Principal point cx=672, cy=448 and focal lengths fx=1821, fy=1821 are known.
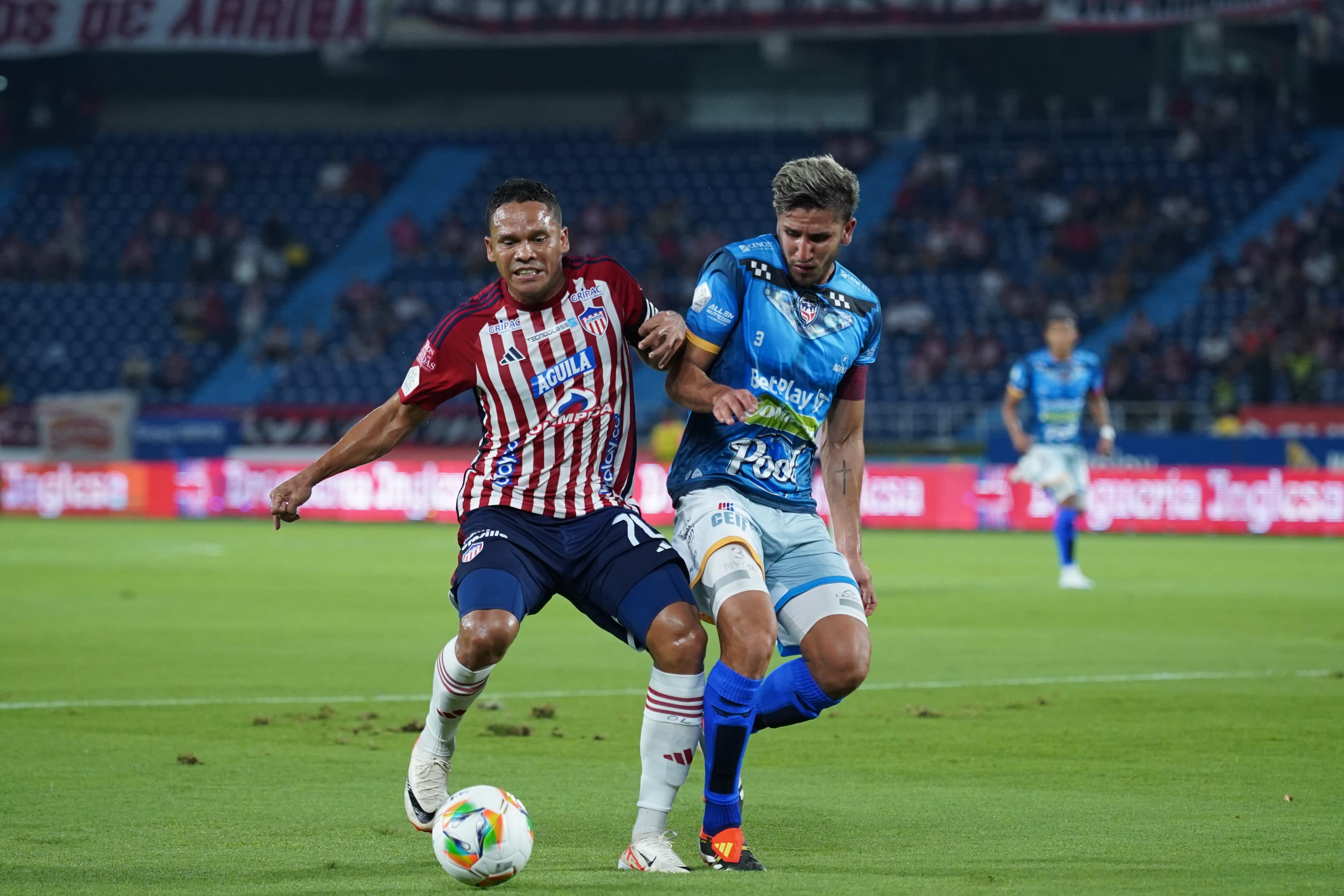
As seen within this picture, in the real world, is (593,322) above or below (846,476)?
above

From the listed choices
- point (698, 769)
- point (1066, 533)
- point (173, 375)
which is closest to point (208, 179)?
point (173, 375)

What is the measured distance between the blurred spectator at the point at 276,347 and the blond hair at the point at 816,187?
102ft

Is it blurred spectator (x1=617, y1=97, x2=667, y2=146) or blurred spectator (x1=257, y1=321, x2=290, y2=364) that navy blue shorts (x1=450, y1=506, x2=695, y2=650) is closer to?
blurred spectator (x1=257, y1=321, x2=290, y2=364)

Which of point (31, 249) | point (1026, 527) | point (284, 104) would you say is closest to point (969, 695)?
point (1026, 527)

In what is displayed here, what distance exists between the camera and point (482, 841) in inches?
198

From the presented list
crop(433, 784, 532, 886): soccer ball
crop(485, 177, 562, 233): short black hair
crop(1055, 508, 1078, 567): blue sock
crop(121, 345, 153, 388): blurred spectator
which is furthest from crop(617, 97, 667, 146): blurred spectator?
crop(433, 784, 532, 886): soccer ball

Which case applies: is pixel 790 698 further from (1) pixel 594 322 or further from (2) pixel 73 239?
(2) pixel 73 239

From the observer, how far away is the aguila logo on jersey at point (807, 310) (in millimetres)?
6098

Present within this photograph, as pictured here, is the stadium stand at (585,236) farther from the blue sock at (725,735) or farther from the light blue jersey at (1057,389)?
the blue sock at (725,735)

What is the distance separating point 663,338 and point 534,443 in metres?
0.59

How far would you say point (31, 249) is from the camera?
129 ft

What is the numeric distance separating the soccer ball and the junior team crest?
5.27ft

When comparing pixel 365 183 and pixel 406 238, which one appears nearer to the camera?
pixel 406 238

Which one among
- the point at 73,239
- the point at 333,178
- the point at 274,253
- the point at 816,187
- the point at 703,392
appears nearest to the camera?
the point at 703,392
